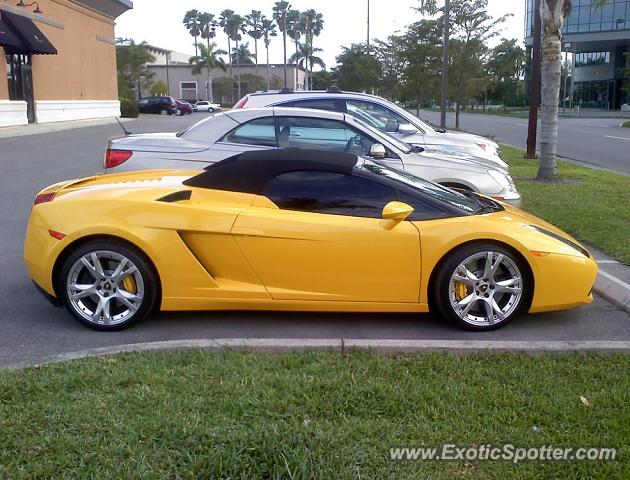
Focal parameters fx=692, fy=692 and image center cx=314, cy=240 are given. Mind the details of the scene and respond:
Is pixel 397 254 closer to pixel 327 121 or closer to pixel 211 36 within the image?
pixel 327 121

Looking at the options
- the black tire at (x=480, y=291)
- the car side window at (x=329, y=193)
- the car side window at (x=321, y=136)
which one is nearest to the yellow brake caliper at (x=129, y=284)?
the car side window at (x=329, y=193)

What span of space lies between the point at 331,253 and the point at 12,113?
31.5 meters

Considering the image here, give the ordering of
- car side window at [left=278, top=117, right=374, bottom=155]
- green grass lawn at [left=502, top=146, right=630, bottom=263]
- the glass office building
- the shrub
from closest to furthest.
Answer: green grass lawn at [left=502, top=146, right=630, bottom=263]
car side window at [left=278, top=117, right=374, bottom=155]
the shrub
the glass office building

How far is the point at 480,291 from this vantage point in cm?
503

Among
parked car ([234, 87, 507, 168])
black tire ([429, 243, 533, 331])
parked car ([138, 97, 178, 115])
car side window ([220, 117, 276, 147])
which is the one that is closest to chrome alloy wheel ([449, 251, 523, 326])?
black tire ([429, 243, 533, 331])

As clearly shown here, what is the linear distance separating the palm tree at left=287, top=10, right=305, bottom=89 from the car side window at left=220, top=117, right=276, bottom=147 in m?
96.2

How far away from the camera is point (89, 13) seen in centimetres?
4238

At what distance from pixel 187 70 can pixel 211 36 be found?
1101 centimetres

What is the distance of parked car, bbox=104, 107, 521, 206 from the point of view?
25.8 feet

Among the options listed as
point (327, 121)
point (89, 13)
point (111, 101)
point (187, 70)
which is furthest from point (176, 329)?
point (187, 70)

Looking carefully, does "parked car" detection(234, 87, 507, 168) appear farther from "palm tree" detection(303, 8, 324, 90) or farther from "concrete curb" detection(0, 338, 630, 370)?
"palm tree" detection(303, 8, 324, 90)

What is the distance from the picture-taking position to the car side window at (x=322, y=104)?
10.3 meters

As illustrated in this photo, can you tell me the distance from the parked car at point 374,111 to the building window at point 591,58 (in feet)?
229

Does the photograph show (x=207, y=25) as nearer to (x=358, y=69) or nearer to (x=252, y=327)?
(x=358, y=69)
